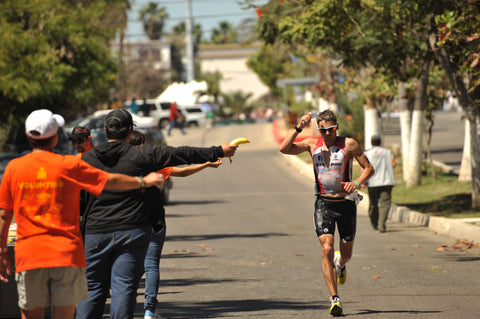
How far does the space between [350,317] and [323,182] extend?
149 cm

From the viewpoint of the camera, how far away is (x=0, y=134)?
34.4m

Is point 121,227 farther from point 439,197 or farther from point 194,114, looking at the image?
point 194,114

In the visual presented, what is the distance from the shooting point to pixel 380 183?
51.7ft

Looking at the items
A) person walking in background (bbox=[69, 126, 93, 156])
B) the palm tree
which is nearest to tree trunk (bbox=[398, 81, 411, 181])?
person walking in background (bbox=[69, 126, 93, 156])

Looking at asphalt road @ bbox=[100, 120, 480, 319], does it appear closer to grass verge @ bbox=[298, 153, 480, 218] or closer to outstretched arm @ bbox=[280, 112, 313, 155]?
grass verge @ bbox=[298, 153, 480, 218]

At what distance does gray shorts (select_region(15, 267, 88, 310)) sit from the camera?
5.32 metres

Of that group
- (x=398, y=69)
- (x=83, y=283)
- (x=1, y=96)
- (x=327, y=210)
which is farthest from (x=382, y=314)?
(x=1, y=96)

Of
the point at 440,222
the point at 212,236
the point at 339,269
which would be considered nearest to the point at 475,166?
the point at 440,222

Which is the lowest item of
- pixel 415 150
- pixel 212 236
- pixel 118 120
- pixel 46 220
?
pixel 212 236

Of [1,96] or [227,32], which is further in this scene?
[227,32]

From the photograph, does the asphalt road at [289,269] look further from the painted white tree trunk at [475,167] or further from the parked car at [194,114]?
the parked car at [194,114]

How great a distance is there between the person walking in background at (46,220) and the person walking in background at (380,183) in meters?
10.8

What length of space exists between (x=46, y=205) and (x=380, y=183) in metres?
11.1

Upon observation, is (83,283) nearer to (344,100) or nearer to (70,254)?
(70,254)
